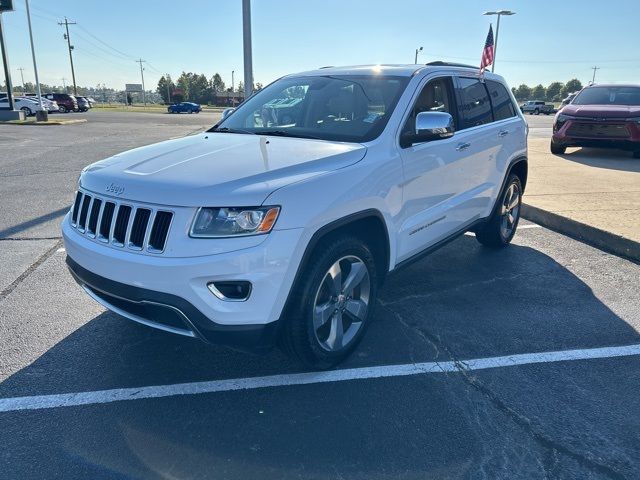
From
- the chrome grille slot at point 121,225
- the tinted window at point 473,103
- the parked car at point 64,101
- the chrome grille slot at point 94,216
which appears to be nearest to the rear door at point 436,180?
the tinted window at point 473,103

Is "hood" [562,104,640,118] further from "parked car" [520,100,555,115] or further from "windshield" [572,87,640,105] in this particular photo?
"parked car" [520,100,555,115]

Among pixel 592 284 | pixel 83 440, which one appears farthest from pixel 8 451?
pixel 592 284

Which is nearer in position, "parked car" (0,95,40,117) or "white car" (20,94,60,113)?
"parked car" (0,95,40,117)

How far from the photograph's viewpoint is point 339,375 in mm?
3189

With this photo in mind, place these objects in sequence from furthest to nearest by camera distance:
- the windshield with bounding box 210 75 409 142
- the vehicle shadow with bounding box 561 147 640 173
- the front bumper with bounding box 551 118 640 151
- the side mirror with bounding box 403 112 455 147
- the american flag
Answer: the front bumper with bounding box 551 118 640 151 < the vehicle shadow with bounding box 561 147 640 173 < the american flag < the windshield with bounding box 210 75 409 142 < the side mirror with bounding box 403 112 455 147

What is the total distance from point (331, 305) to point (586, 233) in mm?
4325

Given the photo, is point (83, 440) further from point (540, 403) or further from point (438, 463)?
point (540, 403)

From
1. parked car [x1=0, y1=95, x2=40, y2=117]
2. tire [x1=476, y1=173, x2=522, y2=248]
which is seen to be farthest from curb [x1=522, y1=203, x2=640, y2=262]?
parked car [x1=0, y1=95, x2=40, y2=117]

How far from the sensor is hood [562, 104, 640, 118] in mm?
11422

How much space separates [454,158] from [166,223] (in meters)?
2.55

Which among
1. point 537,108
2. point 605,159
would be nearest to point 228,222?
point 605,159

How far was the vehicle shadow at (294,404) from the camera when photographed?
8.03 ft

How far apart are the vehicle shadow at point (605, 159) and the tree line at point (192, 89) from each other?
90.9m

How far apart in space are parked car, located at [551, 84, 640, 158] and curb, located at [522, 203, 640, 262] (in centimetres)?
590
